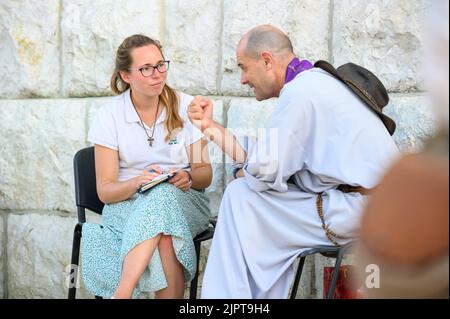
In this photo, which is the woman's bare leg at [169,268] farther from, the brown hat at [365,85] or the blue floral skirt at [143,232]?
the brown hat at [365,85]

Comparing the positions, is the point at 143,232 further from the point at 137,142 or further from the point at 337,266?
the point at 337,266

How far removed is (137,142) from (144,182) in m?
0.34

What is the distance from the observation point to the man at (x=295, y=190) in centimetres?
330

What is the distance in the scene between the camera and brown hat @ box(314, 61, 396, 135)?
3.46 meters

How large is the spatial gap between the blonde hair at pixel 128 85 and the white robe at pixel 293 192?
88cm

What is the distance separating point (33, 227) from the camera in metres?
5.30

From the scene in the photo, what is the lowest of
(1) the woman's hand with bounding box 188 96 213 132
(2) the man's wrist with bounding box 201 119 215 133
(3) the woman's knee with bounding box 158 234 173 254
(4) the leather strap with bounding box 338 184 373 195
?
(3) the woman's knee with bounding box 158 234 173 254

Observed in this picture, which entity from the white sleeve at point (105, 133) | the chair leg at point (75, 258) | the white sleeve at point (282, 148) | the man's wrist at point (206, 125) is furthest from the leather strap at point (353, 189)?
the chair leg at point (75, 258)

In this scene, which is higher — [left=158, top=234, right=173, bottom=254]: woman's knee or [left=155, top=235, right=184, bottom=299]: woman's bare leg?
[left=158, top=234, right=173, bottom=254]: woman's knee

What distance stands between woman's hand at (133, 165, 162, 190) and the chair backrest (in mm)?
352

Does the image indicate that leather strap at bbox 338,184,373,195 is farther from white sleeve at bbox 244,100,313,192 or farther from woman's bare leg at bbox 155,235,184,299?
woman's bare leg at bbox 155,235,184,299

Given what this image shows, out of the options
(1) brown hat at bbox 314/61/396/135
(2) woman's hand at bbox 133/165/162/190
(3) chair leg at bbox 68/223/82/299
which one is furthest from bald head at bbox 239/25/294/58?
(3) chair leg at bbox 68/223/82/299
